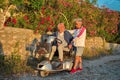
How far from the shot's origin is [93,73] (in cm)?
1168

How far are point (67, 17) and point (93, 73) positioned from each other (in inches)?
176

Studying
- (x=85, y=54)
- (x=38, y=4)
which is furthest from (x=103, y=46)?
(x=38, y=4)

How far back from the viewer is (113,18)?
17797mm

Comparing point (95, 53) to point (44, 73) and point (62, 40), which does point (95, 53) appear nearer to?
point (62, 40)

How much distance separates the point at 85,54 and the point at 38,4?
8.47 feet

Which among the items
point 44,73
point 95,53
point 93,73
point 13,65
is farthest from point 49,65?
point 95,53

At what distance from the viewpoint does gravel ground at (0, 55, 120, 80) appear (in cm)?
1108

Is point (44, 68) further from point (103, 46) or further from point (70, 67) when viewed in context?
point (103, 46)

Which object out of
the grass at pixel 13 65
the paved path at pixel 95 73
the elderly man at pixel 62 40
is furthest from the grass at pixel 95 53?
the grass at pixel 13 65

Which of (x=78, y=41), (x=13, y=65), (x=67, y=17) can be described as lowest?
(x=13, y=65)

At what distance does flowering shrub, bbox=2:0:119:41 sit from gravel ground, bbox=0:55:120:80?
223 cm

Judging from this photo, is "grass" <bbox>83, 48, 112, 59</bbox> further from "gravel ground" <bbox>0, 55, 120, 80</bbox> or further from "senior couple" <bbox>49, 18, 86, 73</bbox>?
"senior couple" <bbox>49, 18, 86, 73</bbox>

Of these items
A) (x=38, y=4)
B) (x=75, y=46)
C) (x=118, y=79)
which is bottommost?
(x=118, y=79)

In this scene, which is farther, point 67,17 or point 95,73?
point 67,17
